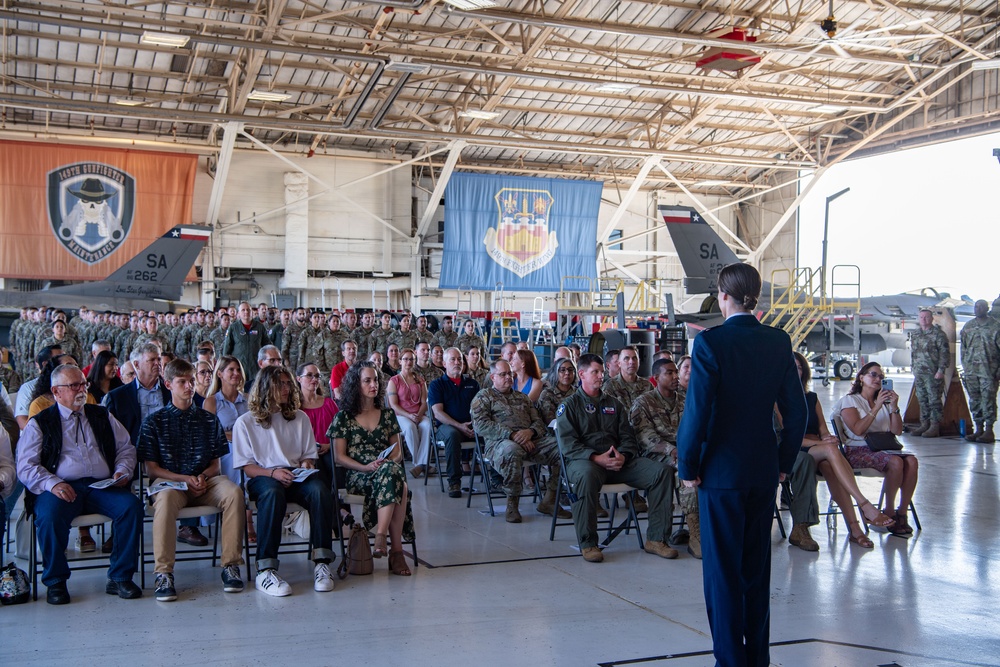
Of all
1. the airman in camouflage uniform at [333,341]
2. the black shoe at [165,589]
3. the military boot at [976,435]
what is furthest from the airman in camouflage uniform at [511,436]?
the military boot at [976,435]

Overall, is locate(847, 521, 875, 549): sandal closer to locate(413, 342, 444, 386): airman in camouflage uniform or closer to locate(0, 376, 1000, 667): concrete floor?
locate(0, 376, 1000, 667): concrete floor

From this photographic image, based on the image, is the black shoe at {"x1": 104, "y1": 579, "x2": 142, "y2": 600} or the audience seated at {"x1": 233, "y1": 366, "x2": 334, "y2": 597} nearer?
the black shoe at {"x1": 104, "y1": 579, "x2": 142, "y2": 600}

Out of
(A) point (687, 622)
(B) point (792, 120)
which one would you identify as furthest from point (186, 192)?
(A) point (687, 622)

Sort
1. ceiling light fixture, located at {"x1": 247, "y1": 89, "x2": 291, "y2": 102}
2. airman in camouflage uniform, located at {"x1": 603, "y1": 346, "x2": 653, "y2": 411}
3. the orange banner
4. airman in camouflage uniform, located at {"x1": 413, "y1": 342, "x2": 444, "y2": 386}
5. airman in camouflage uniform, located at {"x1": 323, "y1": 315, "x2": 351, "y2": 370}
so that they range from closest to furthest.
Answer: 1. airman in camouflage uniform, located at {"x1": 603, "y1": 346, "x2": 653, "y2": 411}
2. airman in camouflage uniform, located at {"x1": 413, "y1": 342, "x2": 444, "y2": 386}
3. airman in camouflage uniform, located at {"x1": 323, "y1": 315, "x2": 351, "y2": 370}
4. ceiling light fixture, located at {"x1": 247, "y1": 89, "x2": 291, "y2": 102}
5. the orange banner

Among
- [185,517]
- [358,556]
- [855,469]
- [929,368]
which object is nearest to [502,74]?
[929,368]

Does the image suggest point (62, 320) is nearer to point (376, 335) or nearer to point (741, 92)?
point (376, 335)

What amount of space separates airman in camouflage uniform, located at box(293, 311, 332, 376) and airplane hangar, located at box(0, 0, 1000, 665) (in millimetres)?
5010

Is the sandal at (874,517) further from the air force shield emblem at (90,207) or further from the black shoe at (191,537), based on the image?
the air force shield emblem at (90,207)

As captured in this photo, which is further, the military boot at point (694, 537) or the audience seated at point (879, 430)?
the audience seated at point (879, 430)

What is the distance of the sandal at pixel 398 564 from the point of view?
4.85m

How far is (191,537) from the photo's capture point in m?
5.48

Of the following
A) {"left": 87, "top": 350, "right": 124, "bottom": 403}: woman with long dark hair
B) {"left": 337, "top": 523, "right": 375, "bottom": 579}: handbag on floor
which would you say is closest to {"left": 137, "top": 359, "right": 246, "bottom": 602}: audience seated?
{"left": 337, "top": 523, "right": 375, "bottom": 579}: handbag on floor

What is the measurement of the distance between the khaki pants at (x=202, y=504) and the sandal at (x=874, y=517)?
13.6 feet

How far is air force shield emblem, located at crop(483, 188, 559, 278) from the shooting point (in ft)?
76.8
